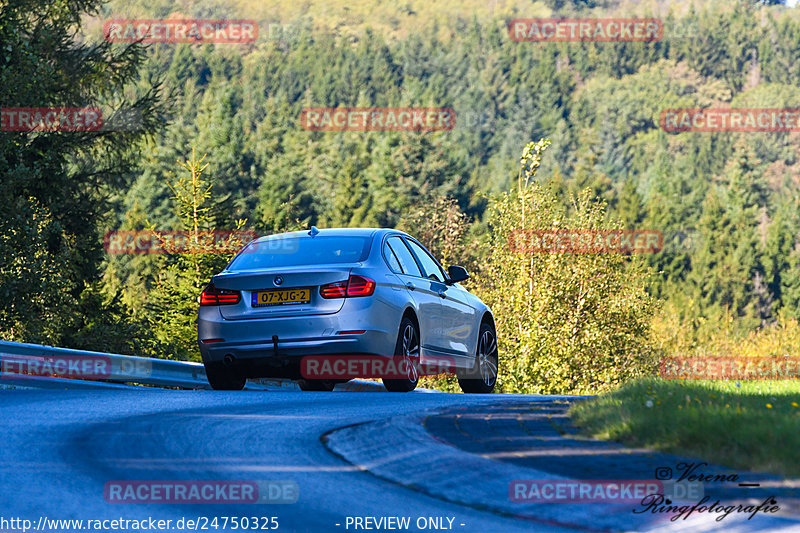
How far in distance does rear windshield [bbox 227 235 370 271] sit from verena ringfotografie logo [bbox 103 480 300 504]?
6.14m

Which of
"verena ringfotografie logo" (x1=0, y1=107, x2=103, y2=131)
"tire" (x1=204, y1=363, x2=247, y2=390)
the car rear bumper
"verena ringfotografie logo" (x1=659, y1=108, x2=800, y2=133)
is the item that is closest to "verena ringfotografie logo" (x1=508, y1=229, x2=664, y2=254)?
"verena ringfotografie logo" (x1=0, y1=107, x2=103, y2=131)

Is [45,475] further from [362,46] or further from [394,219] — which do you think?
[362,46]

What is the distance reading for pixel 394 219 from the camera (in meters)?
93.1

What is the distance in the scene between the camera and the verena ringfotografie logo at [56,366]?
A: 481 inches

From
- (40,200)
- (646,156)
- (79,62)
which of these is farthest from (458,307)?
(646,156)

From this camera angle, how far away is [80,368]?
13.0m

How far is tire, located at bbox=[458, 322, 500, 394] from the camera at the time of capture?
47.5 ft

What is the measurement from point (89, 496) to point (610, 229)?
37.3m

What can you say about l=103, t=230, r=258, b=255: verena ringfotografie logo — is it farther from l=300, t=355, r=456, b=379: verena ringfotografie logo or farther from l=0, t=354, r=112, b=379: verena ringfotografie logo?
l=300, t=355, r=456, b=379: verena ringfotografie logo

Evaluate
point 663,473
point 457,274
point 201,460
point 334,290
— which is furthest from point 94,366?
point 663,473

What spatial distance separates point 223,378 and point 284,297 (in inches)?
60.9

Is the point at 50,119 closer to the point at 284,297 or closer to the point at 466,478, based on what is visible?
the point at 284,297

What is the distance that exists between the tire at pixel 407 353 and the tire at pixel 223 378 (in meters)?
1.59

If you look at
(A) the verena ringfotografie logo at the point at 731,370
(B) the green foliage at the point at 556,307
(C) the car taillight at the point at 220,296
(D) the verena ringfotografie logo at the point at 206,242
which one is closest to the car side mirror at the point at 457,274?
(C) the car taillight at the point at 220,296
